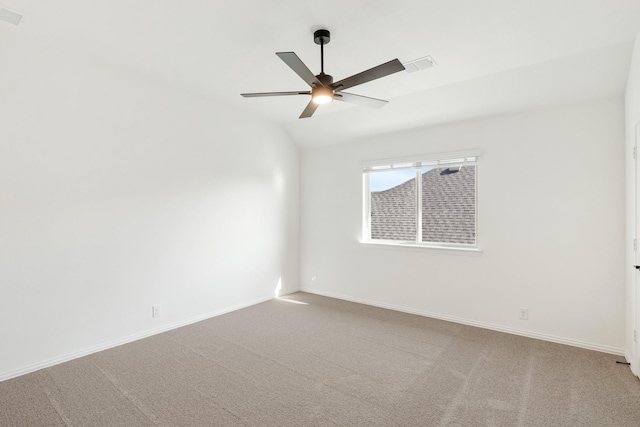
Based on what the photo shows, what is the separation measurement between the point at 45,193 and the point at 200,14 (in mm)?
2066

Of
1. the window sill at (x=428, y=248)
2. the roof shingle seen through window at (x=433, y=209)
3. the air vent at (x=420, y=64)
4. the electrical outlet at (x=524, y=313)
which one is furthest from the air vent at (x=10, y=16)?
the electrical outlet at (x=524, y=313)

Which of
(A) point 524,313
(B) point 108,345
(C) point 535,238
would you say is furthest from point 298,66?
(A) point 524,313

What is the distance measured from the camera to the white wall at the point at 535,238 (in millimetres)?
3117

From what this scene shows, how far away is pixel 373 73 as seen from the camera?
7.32 feet

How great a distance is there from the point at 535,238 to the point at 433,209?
1.20m

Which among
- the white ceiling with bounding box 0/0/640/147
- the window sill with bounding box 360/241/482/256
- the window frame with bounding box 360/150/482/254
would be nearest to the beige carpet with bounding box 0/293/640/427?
the window sill with bounding box 360/241/482/256

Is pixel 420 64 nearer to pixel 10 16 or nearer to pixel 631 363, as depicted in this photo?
pixel 631 363

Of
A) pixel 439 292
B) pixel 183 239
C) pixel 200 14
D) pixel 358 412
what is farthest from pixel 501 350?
pixel 200 14

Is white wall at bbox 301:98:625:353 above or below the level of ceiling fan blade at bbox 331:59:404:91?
below

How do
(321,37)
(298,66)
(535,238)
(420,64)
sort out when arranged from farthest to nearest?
(535,238) < (420,64) < (321,37) < (298,66)

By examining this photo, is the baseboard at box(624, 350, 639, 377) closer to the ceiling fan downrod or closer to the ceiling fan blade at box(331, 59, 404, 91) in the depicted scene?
the ceiling fan blade at box(331, 59, 404, 91)

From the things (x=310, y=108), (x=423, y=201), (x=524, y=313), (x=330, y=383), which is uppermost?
(x=310, y=108)

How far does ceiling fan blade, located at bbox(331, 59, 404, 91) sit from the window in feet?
7.09

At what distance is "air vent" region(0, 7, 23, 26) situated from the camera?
235 cm
